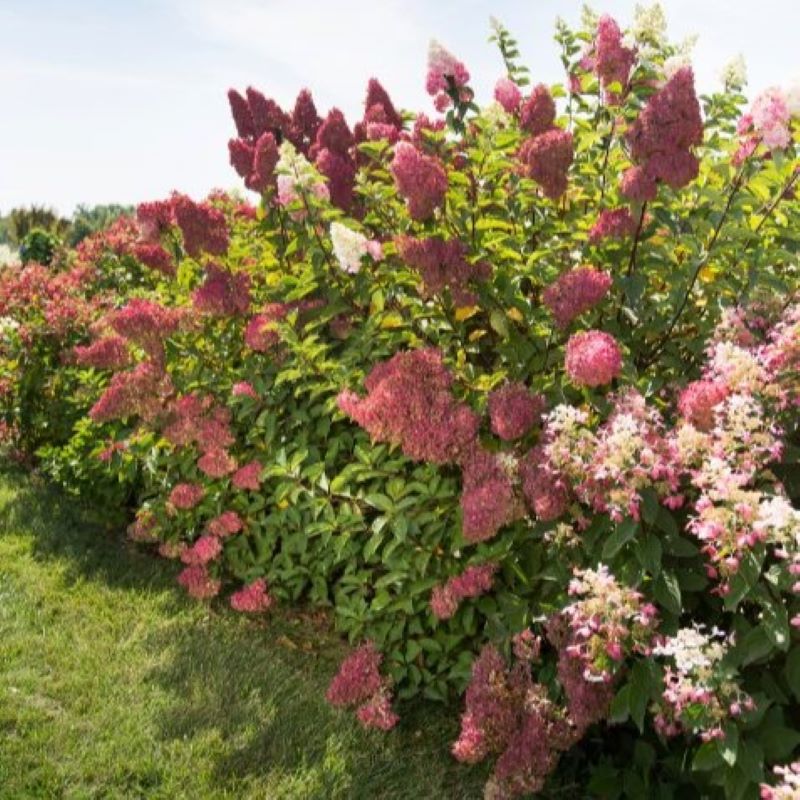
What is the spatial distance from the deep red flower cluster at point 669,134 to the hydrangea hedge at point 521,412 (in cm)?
1

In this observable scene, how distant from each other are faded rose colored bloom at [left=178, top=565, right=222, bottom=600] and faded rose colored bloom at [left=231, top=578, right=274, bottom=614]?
0.66 ft

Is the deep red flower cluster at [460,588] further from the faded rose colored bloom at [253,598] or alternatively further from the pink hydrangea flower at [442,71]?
the pink hydrangea flower at [442,71]

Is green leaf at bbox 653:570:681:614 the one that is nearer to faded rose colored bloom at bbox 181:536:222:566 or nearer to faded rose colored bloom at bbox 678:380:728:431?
faded rose colored bloom at bbox 678:380:728:431

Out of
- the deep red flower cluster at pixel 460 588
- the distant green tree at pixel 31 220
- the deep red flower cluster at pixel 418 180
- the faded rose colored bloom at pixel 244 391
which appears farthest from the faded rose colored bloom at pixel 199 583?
the distant green tree at pixel 31 220

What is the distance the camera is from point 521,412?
2828 mm

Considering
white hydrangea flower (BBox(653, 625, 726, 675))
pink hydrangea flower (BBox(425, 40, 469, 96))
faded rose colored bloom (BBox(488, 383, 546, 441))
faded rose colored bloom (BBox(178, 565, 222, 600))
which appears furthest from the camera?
faded rose colored bloom (BBox(178, 565, 222, 600))

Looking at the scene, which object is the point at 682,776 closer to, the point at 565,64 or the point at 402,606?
the point at 402,606

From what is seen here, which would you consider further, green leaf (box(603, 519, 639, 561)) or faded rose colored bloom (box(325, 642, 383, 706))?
faded rose colored bloom (box(325, 642, 383, 706))

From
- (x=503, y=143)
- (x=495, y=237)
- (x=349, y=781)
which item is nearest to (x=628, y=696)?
(x=349, y=781)

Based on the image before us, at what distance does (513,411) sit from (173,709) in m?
1.67

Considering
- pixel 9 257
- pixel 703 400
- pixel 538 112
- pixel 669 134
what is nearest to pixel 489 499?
pixel 703 400

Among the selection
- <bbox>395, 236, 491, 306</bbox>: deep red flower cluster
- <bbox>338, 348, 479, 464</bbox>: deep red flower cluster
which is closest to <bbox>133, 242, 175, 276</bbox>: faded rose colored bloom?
<bbox>395, 236, 491, 306</bbox>: deep red flower cluster

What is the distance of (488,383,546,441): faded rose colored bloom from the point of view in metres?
2.82

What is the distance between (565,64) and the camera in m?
4.06
